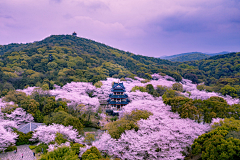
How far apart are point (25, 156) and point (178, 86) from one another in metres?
31.0

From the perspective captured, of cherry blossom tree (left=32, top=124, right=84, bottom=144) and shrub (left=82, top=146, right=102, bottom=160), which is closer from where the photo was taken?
shrub (left=82, top=146, right=102, bottom=160)

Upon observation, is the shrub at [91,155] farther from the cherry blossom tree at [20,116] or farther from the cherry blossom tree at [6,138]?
the cherry blossom tree at [20,116]

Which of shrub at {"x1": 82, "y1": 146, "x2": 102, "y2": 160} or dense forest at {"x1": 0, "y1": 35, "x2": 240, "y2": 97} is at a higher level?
dense forest at {"x1": 0, "y1": 35, "x2": 240, "y2": 97}

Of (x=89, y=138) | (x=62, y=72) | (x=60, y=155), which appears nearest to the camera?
(x=60, y=155)

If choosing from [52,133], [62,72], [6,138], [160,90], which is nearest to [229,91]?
[160,90]

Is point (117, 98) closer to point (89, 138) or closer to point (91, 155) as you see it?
point (89, 138)

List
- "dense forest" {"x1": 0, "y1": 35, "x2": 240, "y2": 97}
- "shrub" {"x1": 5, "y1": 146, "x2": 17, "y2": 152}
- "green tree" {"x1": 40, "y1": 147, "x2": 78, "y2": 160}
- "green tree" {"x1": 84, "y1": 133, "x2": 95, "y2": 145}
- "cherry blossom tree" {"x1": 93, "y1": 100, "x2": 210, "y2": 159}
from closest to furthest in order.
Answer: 1. "green tree" {"x1": 40, "y1": 147, "x2": 78, "y2": 160}
2. "cherry blossom tree" {"x1": 93, "y1": 100, "x2": 210, "y2": 159}
3. "shrub" {"x1": 5, "y1": 146, "x2": 17, "y2": 152}
4. "green tree" {"x1": 84, "y1": 133, "x2": 95, "y2": 145}
5. "dense forest" {"x1": 0, "y1": 35, "x2": 240, "y2": 97}

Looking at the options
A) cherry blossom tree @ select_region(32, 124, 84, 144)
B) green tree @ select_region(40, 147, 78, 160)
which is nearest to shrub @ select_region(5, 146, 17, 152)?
Answer: cherry blossom tree @ select_region(32, 124, 84, 144)

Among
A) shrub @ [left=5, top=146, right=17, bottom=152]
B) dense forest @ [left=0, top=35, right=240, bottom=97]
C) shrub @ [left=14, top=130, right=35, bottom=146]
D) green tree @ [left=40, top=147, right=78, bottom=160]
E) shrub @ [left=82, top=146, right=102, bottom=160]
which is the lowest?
shrub @ [left=5, top=146, right=17, bottom=152]

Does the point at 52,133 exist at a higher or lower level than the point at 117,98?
lower

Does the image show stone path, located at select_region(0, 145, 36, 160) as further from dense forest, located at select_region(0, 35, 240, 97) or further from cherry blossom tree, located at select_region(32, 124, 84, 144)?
dense forest, located at select_region(0, 35, 240, 97)

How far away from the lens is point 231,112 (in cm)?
1839

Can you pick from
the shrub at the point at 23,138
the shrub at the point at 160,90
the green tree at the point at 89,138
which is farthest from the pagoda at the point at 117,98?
the shrub at the point at 23,138

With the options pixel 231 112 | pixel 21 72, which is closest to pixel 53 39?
pixel 21 72
